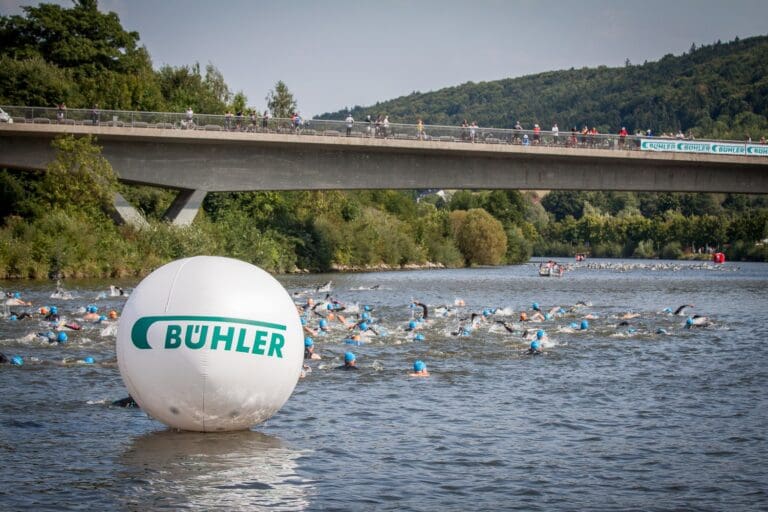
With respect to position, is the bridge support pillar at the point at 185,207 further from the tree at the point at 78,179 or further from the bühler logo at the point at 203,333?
the bühler logo at the point at 203,333

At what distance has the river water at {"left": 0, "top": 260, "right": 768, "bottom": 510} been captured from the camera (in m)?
11.9

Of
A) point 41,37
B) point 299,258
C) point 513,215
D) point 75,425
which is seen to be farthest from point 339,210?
point 75,425

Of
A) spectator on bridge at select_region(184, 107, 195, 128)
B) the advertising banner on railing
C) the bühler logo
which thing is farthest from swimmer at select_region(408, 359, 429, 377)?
the advertising banner on railing

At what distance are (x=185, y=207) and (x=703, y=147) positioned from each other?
35.3m

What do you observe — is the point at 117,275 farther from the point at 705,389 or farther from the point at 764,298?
the point at 705,389

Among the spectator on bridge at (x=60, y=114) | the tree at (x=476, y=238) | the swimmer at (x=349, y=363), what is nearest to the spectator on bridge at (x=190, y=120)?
the spectator on bridge at (x=60, y=114)

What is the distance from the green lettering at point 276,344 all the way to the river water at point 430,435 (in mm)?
1481

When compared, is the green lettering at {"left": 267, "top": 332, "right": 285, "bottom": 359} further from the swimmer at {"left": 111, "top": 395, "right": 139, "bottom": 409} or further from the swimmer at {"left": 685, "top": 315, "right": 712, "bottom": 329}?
the swimmer at {"left": 685, "top": 315, "right": 712, "bottom": 329}

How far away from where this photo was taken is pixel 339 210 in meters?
86.6

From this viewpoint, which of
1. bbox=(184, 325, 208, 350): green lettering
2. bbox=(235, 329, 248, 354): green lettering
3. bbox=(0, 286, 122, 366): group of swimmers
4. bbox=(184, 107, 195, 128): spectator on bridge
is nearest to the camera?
bbox=(184, 325, 208, 350): green lettering

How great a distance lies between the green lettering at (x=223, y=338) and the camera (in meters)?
12.6

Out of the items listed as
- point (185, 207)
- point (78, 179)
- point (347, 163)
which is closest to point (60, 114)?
point (78, 179)

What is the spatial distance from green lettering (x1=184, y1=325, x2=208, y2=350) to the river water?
1.62 meters

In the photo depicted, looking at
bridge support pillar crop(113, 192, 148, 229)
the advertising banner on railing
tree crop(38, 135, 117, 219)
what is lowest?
bridge support pillar crop(113, 192, 148, 229)
